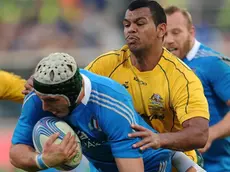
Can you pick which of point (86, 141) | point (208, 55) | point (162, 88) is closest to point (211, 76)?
point (208, 55)

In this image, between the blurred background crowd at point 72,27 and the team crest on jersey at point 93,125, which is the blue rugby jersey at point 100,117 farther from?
the blurred background crowd at point 72,27

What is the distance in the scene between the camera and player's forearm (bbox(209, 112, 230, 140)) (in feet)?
22.0

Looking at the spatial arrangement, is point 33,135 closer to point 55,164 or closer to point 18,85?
point 55,164

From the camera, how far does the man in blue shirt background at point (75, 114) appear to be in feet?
16.2

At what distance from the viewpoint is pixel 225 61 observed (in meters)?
6.91

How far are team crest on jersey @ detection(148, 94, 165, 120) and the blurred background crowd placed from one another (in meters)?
7.42

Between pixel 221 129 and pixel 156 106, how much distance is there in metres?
1.17

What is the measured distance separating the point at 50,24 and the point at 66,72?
925 centimetres

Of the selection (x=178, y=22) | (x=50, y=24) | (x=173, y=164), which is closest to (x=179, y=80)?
(x=173, y=164)

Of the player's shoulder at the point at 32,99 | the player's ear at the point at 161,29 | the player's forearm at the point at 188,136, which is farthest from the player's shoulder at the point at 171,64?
the player's shoulder at the point at 32,99

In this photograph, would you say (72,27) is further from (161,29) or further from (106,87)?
(106,87)

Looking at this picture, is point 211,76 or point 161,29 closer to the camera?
point 161,29

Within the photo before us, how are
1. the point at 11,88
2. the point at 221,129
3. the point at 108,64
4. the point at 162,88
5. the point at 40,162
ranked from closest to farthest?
the point at 40,162
the point at 162,88
the point at 108,64
the point at 11,88
the point at 221,129

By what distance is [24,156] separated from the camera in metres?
5.18
